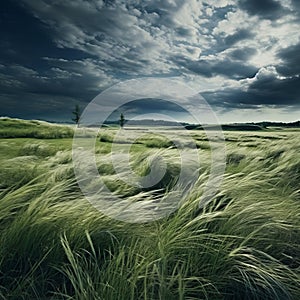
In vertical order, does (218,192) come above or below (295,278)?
above

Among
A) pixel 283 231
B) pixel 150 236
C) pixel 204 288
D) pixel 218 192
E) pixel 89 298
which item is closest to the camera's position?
pixel 89 298

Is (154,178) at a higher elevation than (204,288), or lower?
higher

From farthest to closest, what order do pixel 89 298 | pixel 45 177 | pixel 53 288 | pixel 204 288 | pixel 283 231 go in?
pixel 45 177 → pixel 283 231 → pixel 53 288 → pixel 204 288 → pixel 89 298

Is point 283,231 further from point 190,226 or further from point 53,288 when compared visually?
point 53,288

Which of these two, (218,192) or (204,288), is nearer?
(204,288)

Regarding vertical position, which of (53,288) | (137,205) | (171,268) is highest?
(137,205)

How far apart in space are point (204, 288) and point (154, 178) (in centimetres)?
130

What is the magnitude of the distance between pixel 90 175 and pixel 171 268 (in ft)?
3.61

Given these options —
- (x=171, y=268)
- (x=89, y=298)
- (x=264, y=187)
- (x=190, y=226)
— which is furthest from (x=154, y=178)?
(x=89, y=298)

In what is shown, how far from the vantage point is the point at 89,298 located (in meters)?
1.03

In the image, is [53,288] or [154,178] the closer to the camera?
[53,288]

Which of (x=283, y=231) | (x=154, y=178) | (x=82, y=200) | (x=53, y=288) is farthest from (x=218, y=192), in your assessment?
(x=53, y=288)

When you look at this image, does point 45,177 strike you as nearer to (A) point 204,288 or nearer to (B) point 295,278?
(A) point 204,288

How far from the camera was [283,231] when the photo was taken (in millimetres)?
1567
